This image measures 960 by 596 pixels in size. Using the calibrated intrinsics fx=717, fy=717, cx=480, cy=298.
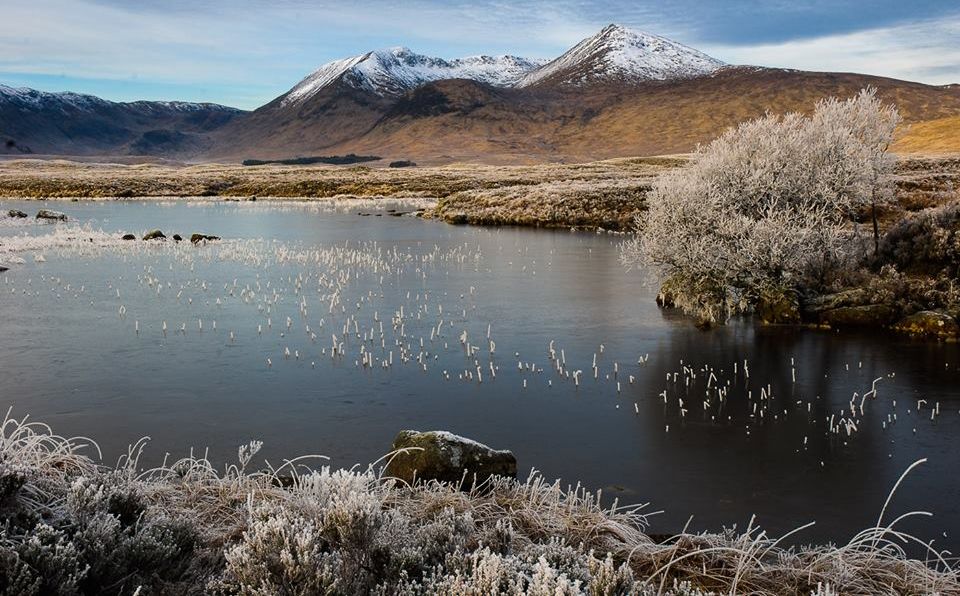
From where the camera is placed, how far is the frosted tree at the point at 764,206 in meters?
21.3

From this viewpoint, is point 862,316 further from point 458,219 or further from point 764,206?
point 458,219

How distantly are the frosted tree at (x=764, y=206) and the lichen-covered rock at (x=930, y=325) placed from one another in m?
2.98

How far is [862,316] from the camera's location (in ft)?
66.1

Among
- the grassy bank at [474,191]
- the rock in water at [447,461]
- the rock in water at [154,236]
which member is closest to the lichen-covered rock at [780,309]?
the rock in water at [447,461]

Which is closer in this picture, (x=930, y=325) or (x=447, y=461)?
(x=447, y=461)

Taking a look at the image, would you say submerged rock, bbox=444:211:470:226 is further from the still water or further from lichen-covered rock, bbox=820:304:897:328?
lichen-covered rock, bbox=820:304:897:328

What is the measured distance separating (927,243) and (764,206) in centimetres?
491

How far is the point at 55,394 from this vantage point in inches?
524

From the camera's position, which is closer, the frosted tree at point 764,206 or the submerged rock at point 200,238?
the frosted tree at point 764,206

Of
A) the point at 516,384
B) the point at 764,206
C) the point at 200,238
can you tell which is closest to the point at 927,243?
the point at 764,206

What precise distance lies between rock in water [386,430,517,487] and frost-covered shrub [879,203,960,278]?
1747cm

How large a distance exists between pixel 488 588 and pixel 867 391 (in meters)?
12.4

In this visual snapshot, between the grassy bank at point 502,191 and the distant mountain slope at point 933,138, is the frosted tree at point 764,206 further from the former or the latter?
the distant mountain slope at point 933,138

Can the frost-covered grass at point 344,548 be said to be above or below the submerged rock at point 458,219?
below
